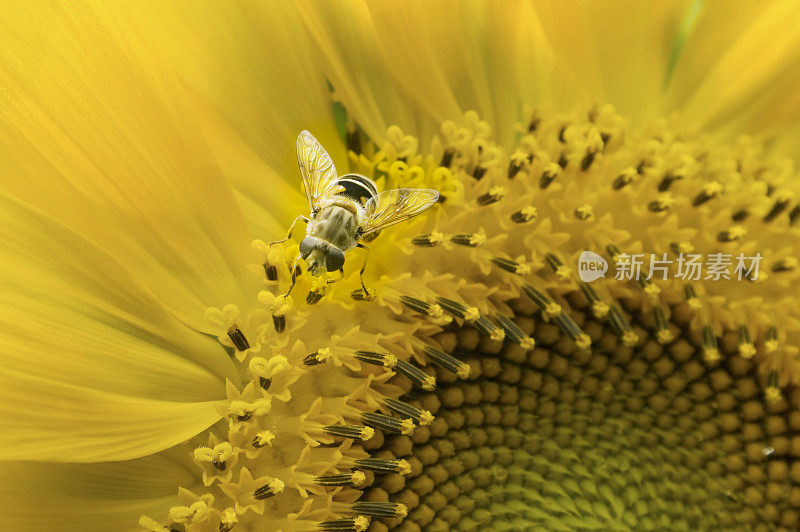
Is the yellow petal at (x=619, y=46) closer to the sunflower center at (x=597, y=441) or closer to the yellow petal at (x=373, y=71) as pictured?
the yellow petal at (x=373, y=71)

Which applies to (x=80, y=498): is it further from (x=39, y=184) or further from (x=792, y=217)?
(x=792, y=217)

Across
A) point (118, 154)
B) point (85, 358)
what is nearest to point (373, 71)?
point (118, 154)

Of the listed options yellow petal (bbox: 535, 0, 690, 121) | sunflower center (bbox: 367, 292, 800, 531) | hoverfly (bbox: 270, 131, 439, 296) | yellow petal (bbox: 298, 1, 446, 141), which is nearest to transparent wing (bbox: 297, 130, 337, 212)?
hoverfly (bbox: 270, 131, 439, 296)

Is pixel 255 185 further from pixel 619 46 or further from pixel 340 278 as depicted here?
pixel 619 46

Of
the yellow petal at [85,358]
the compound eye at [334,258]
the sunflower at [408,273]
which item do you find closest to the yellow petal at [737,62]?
the sunflower at [408,273]

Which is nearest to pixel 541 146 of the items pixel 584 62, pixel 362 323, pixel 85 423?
pixel 584 62
